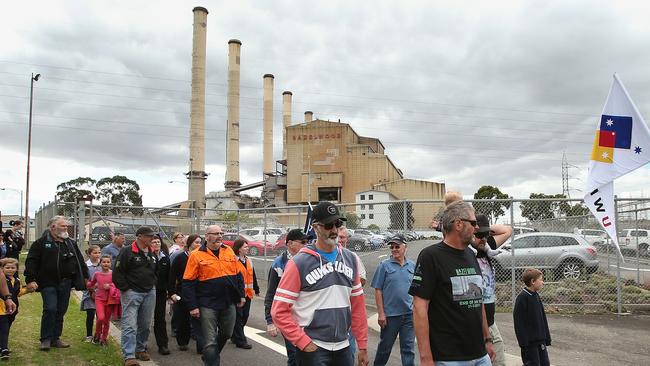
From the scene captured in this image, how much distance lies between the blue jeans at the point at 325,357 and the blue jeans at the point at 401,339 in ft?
6.95

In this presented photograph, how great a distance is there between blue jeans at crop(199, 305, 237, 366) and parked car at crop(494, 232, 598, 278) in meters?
7.16

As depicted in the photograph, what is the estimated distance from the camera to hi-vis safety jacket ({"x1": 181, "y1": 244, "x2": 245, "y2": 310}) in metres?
5.74

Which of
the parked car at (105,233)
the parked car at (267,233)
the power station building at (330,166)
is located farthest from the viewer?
the power station building at (330,166)

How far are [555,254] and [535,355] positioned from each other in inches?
263

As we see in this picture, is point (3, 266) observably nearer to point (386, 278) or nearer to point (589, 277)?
point (386, 278)

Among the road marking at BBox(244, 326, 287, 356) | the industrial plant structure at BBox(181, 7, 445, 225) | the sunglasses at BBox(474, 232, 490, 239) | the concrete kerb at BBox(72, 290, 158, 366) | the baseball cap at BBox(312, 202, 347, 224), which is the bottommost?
the road marking at BBox(244, 326, 287, 356)

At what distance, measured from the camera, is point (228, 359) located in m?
6.84

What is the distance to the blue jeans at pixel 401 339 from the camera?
219 inches

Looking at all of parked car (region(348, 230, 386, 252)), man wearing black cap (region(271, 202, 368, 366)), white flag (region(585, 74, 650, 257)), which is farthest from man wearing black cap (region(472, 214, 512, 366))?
parked car (region(348, 230, 386, 252))

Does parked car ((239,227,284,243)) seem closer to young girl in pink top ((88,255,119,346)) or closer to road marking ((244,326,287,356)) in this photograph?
road marking ((244,326,287,356))

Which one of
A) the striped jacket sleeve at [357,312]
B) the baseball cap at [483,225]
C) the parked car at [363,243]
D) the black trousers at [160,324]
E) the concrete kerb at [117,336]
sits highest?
the baseball cap at [483,225]

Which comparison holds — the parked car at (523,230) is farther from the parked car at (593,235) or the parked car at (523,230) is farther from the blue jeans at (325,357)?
the blue jeans at (325,357)

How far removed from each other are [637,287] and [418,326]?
31.9 ft

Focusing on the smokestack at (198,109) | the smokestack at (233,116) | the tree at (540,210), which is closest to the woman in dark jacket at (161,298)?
the tree at (540,210)
